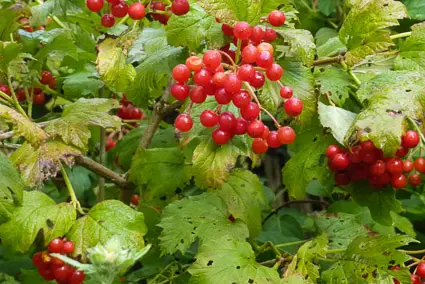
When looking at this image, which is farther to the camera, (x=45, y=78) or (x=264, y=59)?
(x=45, y=78)

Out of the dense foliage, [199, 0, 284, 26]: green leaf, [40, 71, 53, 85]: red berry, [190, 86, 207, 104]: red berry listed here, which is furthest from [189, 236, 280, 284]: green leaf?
[40, 71, 53, 85]: red berry

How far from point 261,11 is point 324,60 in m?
0.17

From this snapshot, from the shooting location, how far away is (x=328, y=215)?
1.66m

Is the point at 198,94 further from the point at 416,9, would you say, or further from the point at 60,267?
the point at 416,9

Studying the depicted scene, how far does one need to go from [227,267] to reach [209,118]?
0.30m

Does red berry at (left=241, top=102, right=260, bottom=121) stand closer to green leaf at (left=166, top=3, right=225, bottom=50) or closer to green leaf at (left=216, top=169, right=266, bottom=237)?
green leaf at (left=166, top=3, right=225, bottom=50)

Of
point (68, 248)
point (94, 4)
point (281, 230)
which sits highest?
point (94, 4)

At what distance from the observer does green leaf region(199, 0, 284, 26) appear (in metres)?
1.13

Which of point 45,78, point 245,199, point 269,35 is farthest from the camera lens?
point 45,78

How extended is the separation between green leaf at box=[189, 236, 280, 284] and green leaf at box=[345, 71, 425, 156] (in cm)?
30

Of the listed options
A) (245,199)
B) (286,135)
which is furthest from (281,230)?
(286,135)

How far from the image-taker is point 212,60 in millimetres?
1096

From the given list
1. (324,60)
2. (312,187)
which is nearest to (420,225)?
(312,187)

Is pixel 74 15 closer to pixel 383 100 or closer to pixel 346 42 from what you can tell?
pixel 346 42
